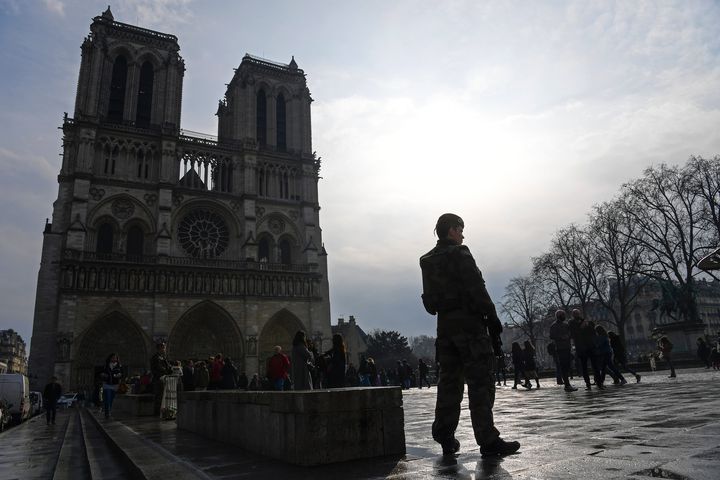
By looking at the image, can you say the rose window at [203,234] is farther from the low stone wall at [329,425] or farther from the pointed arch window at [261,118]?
the low stone wall at [329,425]

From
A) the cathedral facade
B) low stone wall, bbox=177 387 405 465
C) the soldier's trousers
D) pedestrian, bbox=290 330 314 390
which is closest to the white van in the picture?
the cathedral facade

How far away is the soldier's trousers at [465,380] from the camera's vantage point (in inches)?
130

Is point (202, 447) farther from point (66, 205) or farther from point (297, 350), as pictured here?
point (66, 205)

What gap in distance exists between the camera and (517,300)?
43219mm

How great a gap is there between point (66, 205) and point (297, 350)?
26996 millimetres

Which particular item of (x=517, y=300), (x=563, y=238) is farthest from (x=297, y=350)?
(x=517, y=300)

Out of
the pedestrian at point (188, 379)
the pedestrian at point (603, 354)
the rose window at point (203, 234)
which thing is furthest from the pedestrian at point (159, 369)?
the rose window at point (203, 234)

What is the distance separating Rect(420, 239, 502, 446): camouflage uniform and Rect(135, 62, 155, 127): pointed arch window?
34952mm

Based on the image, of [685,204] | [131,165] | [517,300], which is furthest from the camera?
[517,300]

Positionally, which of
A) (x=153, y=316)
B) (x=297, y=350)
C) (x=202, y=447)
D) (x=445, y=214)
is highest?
(x=153, y=316)

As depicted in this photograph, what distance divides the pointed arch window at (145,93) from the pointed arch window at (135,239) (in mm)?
8148

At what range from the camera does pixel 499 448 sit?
306 centimetres

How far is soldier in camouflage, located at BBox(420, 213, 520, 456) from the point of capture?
3393 mm

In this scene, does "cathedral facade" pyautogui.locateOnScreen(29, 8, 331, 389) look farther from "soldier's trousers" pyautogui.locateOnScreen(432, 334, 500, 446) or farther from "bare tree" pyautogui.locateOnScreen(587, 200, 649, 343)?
"soldier's trousers" pyautogui.locateOnScreen(432, 334, 500, 446)
